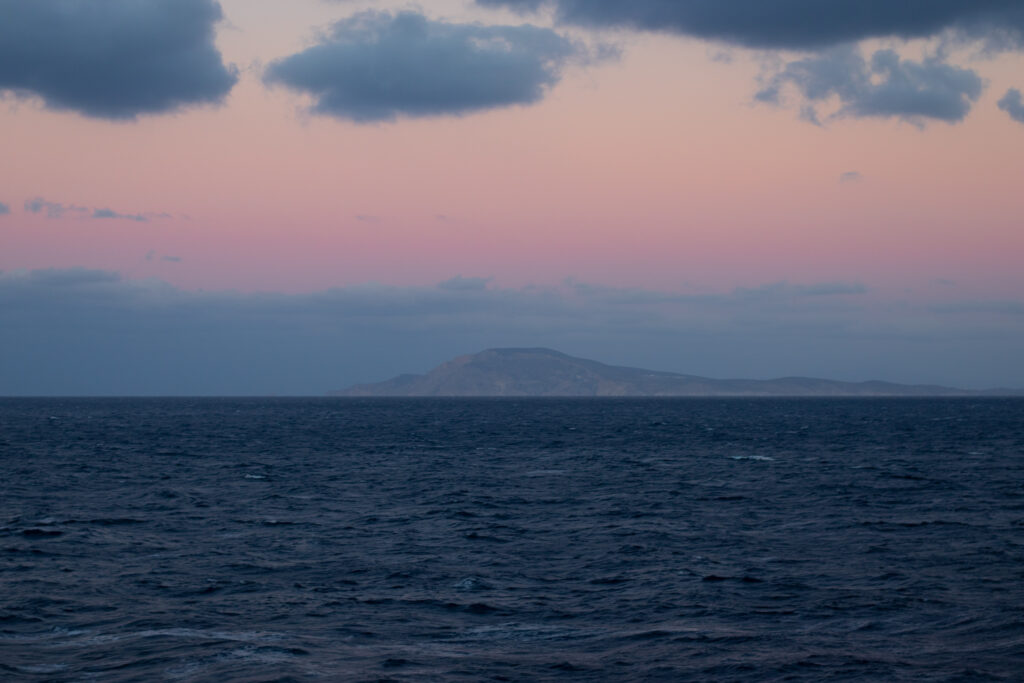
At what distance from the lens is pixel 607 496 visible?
2183 inches

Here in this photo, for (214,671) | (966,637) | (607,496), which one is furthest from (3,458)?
(966,637)

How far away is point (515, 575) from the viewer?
33344 mm

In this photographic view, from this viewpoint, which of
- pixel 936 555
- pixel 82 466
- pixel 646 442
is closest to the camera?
pixel 936 555

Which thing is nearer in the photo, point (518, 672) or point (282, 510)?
point (518, 672)

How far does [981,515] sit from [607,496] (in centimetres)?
1911

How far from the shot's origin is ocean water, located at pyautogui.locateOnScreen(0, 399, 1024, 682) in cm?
2339

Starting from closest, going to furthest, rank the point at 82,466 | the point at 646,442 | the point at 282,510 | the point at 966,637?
the point at 966,637
the point at 282,510
the point at 82,466
the point at 646,442

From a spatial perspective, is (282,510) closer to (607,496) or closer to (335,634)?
(607,496)

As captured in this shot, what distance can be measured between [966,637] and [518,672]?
11.8m

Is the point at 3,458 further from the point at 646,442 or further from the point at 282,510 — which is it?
the point at 646,442

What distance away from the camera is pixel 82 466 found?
247 feet

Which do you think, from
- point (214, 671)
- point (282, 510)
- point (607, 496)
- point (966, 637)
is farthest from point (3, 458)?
point (966, 637)

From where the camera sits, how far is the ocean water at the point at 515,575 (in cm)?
2339

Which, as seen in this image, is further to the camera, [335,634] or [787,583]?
[787,583]
